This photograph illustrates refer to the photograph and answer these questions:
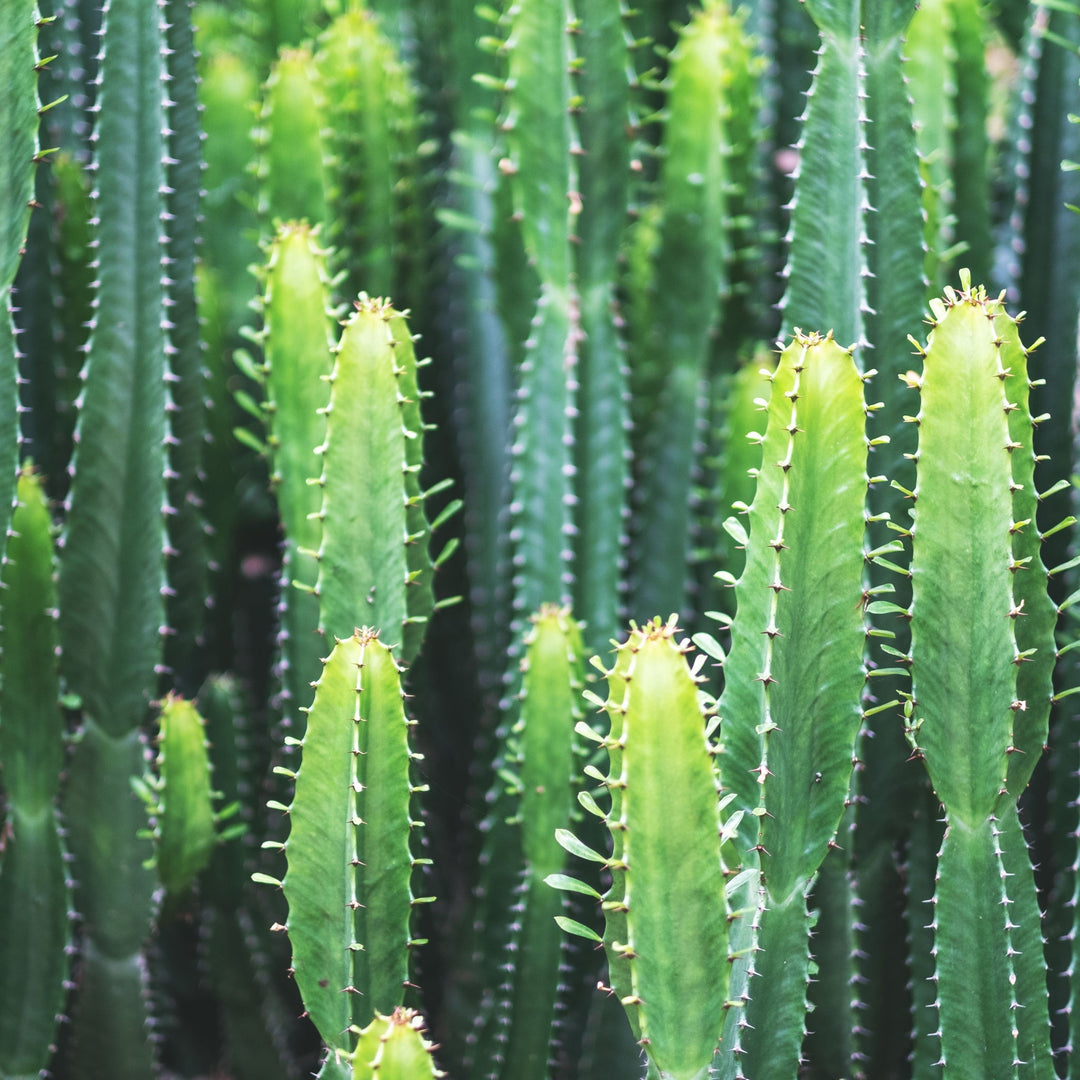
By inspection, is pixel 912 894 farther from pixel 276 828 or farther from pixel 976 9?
pixel 976 9

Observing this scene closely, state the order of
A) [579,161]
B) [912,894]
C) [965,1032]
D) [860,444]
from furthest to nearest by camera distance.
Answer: [579,161]
[912,894]
[965,1032]
[860,444]

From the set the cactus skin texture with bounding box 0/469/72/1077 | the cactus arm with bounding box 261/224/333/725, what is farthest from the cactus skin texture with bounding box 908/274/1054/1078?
the cactus skin texture with bounding box 0/469/72/1077

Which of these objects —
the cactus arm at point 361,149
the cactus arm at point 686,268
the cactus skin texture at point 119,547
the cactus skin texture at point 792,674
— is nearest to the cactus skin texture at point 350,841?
the cactus skin texture at point 792,674

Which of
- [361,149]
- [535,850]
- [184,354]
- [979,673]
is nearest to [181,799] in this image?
[535,850]

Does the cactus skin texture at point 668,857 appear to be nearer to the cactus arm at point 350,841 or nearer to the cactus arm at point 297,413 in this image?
the cactus arm at point 350,841

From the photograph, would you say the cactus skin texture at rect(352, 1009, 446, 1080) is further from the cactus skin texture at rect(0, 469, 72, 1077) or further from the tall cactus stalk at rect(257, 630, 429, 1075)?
the cactus skin texture at rect(0, 469, 72, 1077)

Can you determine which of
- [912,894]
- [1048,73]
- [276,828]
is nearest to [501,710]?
[276,828]

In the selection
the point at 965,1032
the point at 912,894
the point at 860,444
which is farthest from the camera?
the point at 912,894

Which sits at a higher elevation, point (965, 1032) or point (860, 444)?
point (860, 444)

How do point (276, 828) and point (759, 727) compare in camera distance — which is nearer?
point (759, 727)
